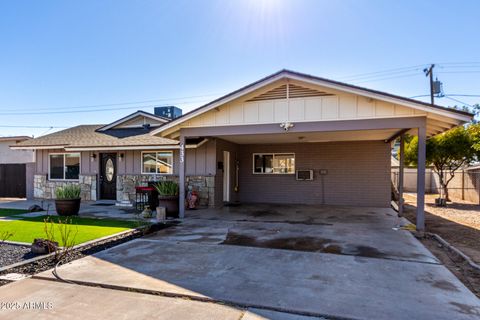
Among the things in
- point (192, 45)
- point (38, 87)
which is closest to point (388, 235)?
point (192, 45)

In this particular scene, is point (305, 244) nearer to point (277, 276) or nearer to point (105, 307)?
point (277, 276)

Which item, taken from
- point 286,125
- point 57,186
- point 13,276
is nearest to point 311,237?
point 286,125

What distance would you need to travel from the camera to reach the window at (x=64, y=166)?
1382cm

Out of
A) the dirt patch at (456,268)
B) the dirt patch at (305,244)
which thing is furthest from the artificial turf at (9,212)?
the dirt patch at (456,268)

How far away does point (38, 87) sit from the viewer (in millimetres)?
20969

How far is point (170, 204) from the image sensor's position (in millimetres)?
9453

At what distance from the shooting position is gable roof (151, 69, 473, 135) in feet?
22.6

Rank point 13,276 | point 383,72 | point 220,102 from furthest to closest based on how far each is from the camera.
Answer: point 383,72 → point 220,102 → point 13,276

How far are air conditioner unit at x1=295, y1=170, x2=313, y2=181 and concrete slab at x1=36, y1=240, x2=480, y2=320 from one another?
7.91m

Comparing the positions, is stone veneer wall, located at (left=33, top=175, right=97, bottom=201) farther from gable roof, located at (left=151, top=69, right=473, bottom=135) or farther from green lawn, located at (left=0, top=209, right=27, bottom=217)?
gable roof, located at (left=151, top=69, right=473, bottom=135)

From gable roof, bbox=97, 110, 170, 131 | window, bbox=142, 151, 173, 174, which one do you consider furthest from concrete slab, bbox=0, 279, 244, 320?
gable roof, bbox=97, 110, 170, 131

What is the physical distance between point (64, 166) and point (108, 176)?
2387 mm

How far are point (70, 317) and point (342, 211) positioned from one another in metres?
9.63

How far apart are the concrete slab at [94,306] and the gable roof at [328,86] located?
593 cm
